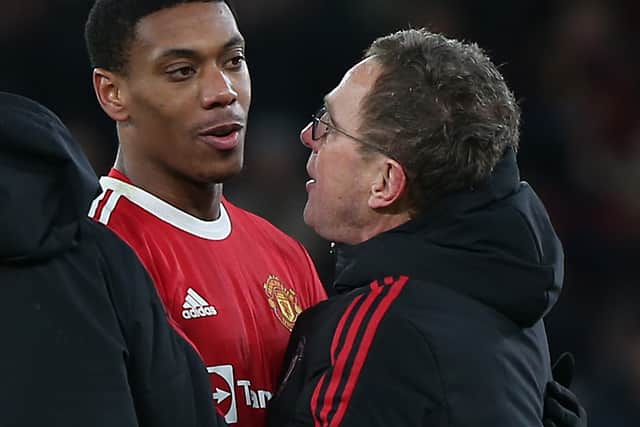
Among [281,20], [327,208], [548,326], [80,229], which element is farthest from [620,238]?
[80,229]

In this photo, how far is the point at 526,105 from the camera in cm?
692

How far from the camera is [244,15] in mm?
6875

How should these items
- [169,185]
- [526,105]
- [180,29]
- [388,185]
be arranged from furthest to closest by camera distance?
1. [526,105]
2. [169,185]
3. [180,29]
4. [388,185]

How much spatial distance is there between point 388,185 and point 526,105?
4.46 m

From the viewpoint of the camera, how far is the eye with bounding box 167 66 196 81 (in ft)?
9.27

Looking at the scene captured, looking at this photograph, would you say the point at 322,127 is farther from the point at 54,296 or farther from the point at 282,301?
the point at 54,296

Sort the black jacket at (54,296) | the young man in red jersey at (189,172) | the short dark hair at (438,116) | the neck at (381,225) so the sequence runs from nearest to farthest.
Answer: the black jacket at (54,296) → the short dark hair at (438,116) → the neck at (381,225) → the young man in red jersey at (189,172)

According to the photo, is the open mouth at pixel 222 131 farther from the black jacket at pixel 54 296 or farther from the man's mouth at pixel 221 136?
the black jacket at pixel 54 296

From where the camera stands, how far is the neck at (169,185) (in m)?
2.92

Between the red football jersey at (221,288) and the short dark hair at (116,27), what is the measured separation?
28cm

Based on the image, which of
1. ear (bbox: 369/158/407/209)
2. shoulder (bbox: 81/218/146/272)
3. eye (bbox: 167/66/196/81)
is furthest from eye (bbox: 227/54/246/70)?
shoulder (bbox: 81/218/146/272)

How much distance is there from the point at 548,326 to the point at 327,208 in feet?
11.7

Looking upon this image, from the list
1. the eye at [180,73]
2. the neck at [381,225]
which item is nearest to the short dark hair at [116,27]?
the eye at [180,73]

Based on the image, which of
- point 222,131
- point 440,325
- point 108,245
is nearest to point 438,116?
point 440,325
